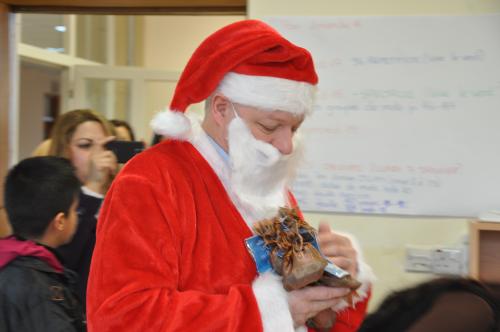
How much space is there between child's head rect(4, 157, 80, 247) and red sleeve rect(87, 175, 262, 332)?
758 millimetres

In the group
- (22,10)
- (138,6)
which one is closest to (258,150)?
(138,6)

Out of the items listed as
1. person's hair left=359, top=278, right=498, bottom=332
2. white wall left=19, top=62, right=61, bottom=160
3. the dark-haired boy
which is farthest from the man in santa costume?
white wall left=19, top=62, right=61, bottom=160

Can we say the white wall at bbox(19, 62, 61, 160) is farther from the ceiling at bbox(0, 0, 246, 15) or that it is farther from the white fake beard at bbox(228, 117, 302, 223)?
the white fake beard at bbox(228, 117, 302, 223)

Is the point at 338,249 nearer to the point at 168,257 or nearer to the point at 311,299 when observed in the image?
the point at 311,299

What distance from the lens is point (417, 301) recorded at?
0.73m

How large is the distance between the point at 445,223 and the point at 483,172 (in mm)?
245

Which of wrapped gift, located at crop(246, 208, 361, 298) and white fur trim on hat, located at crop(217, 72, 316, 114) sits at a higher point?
white fur trim on hat, located at crop(217, 72, 316, 114)

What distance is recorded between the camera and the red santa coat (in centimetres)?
102

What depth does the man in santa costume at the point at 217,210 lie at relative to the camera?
1028mm

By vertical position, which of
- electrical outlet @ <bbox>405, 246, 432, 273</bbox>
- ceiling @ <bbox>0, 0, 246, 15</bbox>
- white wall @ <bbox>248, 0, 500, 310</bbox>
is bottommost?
electrical outlet @ <bbox>405, 246, 432, 273</bbox>

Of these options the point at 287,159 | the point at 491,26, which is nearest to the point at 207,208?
the point at 287,159

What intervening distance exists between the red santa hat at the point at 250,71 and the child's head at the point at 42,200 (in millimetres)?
707

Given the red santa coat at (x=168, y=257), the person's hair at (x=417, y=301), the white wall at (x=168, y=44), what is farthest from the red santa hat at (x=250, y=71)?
the white wall at (x=168, y=44)

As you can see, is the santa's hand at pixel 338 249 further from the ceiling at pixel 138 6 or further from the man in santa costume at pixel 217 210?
the ceiling at pixel 138 6
